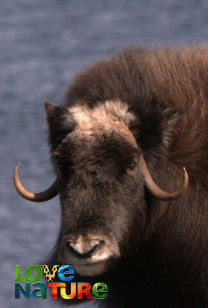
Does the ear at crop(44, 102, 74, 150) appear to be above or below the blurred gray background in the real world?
above

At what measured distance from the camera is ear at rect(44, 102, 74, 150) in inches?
273

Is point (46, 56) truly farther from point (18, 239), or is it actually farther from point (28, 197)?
point (28, 197)

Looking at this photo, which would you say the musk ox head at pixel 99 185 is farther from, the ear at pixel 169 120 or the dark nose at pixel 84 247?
the ear at pixel 169 120

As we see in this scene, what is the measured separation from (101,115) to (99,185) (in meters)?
0.52

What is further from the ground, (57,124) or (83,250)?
(57,124)

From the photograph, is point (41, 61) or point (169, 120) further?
point (41, 61)

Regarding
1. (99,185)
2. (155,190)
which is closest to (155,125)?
(155,190)

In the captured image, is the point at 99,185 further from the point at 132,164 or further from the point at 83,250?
the point at 83,250

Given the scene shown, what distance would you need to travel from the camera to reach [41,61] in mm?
21219

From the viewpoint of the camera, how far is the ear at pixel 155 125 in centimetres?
687

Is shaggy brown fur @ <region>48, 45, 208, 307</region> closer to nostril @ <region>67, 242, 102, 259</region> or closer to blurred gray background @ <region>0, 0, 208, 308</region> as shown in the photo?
nostril @ <region>67, 242, 102, 259</region>

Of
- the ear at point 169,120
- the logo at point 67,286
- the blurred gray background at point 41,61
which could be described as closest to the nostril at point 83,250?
the logo at point 67,286

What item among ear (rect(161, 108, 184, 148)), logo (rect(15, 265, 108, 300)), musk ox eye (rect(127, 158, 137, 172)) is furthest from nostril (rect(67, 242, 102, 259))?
ear (rect(161, 108, 184, 148))

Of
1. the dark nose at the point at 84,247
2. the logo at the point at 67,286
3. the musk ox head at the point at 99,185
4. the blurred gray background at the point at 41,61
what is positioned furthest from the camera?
the blurred gray background at the point at 41,61
